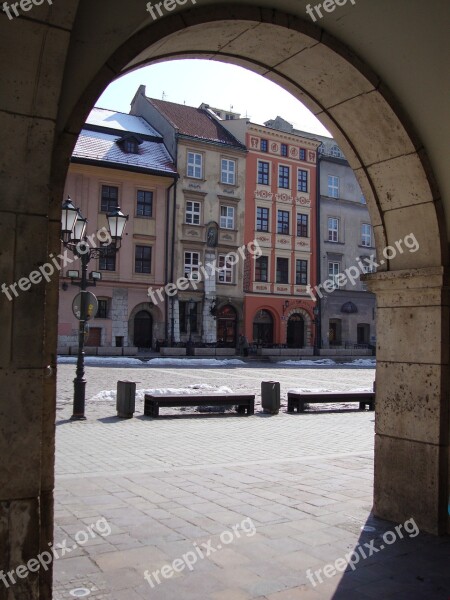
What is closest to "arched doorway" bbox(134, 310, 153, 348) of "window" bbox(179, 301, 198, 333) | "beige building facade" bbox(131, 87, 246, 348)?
"beige building facade" bbox(131, 87, 246, 348)

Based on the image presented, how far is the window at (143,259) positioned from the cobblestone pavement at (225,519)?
26.4 m

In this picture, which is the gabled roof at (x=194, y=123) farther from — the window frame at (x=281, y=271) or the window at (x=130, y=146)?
the window frame at (x=281, y=271)

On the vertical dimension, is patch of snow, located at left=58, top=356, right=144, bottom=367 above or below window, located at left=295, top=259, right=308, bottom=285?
below

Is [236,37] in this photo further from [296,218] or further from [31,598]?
[296,218]

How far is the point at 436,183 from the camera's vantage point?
5430 millimetres

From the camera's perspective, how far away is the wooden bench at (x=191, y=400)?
1261cm

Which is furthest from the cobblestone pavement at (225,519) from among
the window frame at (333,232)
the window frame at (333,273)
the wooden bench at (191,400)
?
the window frame at (333,232)

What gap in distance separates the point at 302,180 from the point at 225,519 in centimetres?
4011

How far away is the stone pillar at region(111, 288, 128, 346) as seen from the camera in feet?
116

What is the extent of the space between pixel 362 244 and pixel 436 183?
42058 mm

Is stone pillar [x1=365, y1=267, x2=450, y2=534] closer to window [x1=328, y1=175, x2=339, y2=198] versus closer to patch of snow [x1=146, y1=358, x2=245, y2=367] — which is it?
patch of snow [x1=146, y1=358, x2=245, y2=367]

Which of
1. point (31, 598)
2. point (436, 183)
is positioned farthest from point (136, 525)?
point (436, 183)

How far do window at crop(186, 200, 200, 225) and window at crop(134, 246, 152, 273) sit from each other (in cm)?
331

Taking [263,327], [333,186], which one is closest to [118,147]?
[263,327]
